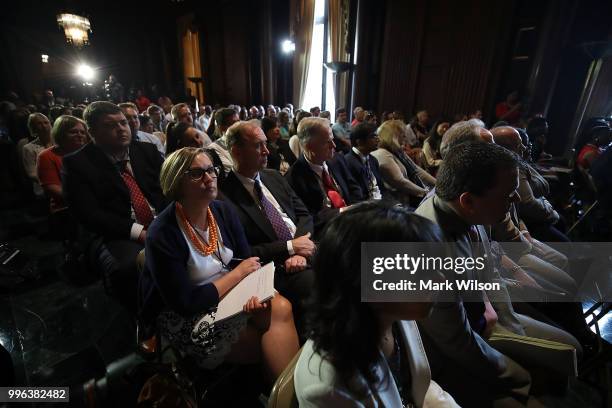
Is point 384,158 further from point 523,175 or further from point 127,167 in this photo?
point 127,167

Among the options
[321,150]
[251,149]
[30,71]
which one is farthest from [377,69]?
[30,71]

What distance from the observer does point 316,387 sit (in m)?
0.62

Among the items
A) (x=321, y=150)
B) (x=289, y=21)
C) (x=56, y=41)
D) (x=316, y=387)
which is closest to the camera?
(x=316, y=387)

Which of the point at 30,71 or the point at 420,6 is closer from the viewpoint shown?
the point at 420,6

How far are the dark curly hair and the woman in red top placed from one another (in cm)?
271

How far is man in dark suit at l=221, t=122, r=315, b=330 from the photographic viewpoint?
1666 mm

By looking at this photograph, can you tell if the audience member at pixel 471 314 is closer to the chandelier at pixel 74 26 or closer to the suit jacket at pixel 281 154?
the suit jacket at pixel 281 154

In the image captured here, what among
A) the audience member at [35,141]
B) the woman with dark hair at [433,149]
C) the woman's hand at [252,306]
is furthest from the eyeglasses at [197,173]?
the woman with dark hair at [433,149]

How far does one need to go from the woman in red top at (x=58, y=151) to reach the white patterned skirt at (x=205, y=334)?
6.47 ft

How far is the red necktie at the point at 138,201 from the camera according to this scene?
6.53ft

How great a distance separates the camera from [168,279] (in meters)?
1.18

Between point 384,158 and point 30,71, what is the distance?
13228mm

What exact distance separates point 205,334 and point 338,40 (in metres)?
8.89

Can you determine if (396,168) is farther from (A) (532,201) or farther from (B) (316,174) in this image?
(A) (532,201)
